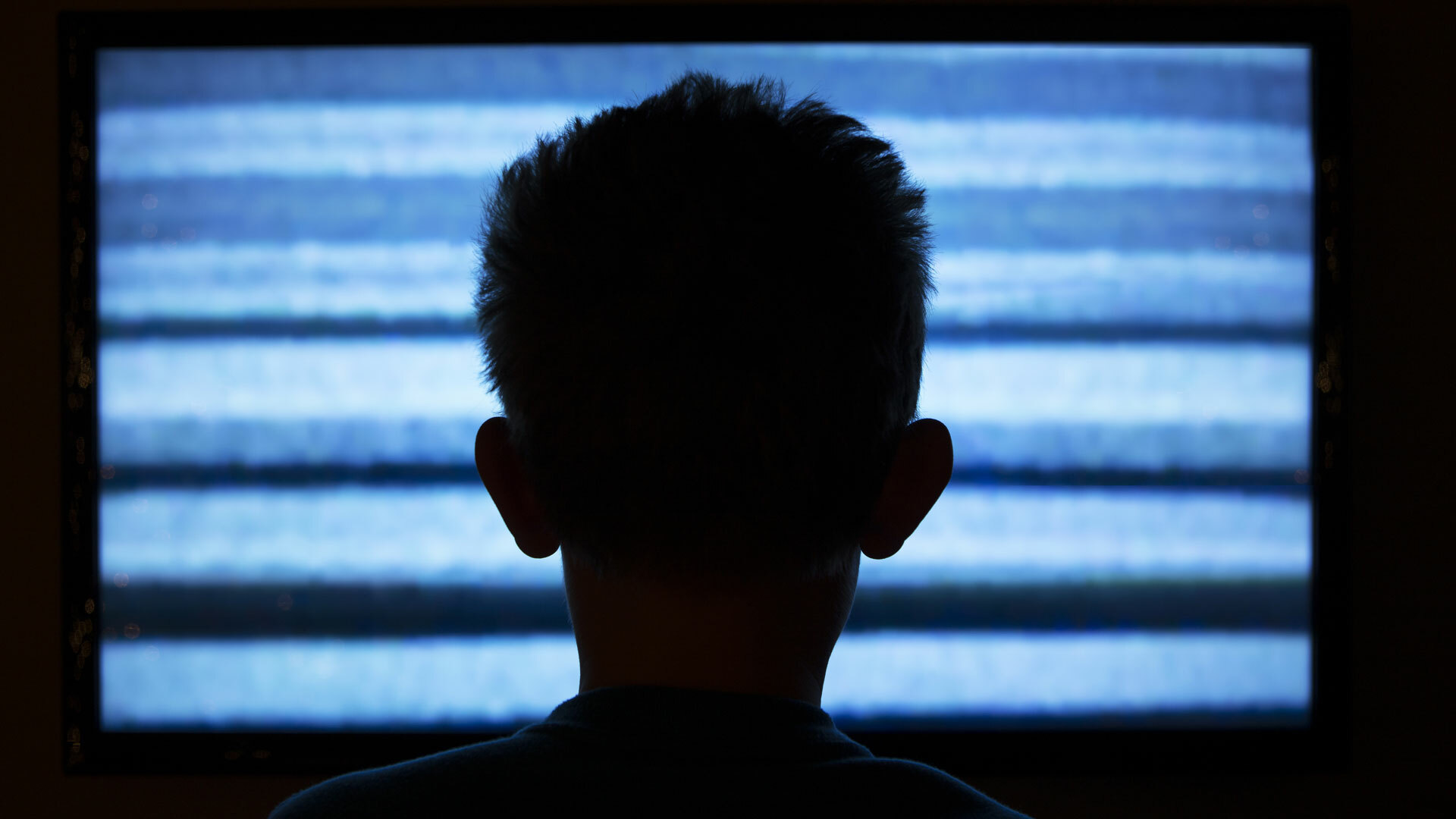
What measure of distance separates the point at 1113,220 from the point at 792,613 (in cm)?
88

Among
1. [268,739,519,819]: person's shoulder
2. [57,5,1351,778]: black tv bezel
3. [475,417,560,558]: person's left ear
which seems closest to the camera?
[268,739,519,819]: person's shoulder

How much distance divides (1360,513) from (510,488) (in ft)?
3.95

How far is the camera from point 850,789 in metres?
0.44

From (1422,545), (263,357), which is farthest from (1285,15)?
(263,357)

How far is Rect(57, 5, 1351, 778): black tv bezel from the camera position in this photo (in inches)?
44.1

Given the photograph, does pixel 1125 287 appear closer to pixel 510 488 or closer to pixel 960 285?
pixel 960 285

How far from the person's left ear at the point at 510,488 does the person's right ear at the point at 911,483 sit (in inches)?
8.1

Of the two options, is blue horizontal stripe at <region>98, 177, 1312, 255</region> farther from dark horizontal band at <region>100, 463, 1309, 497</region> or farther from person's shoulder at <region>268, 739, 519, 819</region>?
person's shoulder at <region>268, 739, 519, 819</region>

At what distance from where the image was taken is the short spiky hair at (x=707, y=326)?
46 centimetres

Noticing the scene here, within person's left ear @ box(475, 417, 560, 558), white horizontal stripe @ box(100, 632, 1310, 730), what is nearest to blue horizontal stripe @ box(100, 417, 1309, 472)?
white horizontal stripe @ box(100, 632, 1310, 730)

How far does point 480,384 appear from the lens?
1131mm

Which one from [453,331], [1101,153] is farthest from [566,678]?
[1101,153]

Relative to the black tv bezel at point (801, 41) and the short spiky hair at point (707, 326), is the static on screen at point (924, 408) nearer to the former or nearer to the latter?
the black tv bezel at point (801, 41)

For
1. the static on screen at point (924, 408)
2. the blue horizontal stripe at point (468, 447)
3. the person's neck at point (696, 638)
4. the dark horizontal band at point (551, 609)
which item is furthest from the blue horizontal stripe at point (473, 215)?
the person's neck at point (696, 638)
